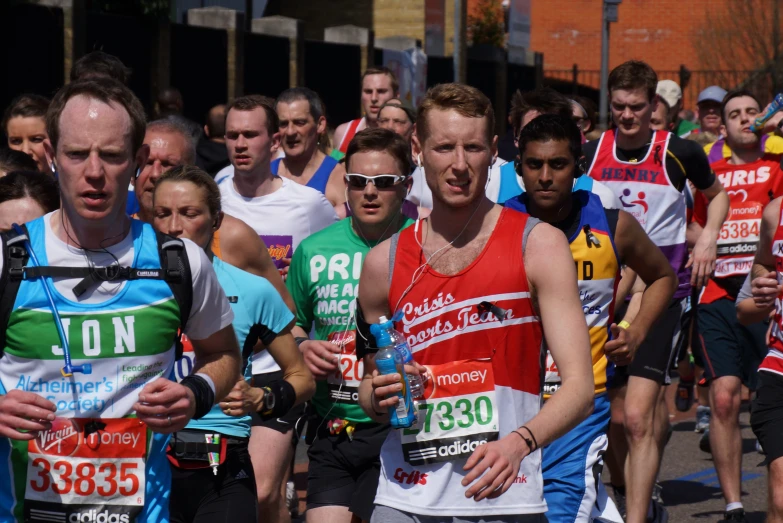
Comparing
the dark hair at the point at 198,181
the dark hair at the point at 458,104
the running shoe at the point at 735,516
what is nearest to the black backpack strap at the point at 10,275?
the dark hair at the point at 458,104

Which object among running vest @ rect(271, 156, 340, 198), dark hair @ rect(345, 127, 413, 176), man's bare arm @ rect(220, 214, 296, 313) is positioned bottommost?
man's bare arm @ rect(220, 214, 296, 313)

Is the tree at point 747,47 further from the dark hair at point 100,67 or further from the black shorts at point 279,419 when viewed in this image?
the black shorts at point 279,419

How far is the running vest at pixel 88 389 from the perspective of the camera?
136 inches

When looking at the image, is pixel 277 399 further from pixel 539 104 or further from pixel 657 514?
pixel 657 514

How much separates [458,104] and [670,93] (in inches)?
296


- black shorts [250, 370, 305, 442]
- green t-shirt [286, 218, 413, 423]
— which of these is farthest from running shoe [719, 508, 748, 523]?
green t-shirt [286, 218, 413, 423]

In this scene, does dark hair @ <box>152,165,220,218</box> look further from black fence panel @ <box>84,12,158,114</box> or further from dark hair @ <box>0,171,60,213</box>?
black fence panel @ <box>84,12,158,114</box>

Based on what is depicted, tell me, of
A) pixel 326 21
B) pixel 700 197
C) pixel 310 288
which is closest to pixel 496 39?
pixel 326 21

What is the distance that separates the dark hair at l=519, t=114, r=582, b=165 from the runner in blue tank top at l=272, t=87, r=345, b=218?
2938mm

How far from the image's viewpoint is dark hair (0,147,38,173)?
566cm

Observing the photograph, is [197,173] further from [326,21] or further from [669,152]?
[326,21]

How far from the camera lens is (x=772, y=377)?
596 cm

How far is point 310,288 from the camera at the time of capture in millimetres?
5965

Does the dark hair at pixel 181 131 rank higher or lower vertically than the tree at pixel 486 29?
lower
